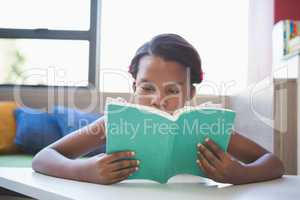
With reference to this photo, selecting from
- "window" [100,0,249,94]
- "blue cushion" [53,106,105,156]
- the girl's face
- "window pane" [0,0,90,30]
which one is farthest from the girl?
"window pane" [0,0,90,30]

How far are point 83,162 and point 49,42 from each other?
77.6 inches

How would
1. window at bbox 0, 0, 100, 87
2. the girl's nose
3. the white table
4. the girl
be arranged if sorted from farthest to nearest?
window at bbox 0, 0, 100, 87 → the girl's nose → the girl → the white table

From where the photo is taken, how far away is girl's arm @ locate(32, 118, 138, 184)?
2.18ft

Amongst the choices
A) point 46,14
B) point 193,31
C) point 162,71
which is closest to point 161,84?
point 162,71

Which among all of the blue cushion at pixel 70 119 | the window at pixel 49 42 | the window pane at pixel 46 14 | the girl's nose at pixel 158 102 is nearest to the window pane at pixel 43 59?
the window at pixel 49 42

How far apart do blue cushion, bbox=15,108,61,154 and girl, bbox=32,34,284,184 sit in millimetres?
1043

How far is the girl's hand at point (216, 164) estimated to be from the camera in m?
0.69


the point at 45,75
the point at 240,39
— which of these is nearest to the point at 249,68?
the point at 240,39

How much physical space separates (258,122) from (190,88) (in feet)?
1.95

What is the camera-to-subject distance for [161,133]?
65 cm

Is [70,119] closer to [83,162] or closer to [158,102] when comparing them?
[158,102]

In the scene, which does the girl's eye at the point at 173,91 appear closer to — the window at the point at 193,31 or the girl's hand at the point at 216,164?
the girl's hand at the point at 216,164

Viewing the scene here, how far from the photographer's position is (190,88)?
3.39ft

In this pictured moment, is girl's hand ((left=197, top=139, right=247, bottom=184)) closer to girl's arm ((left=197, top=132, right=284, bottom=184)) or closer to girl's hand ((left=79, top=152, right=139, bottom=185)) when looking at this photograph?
girl's arm ((left=197, top=132, right=284, bottom=184))
